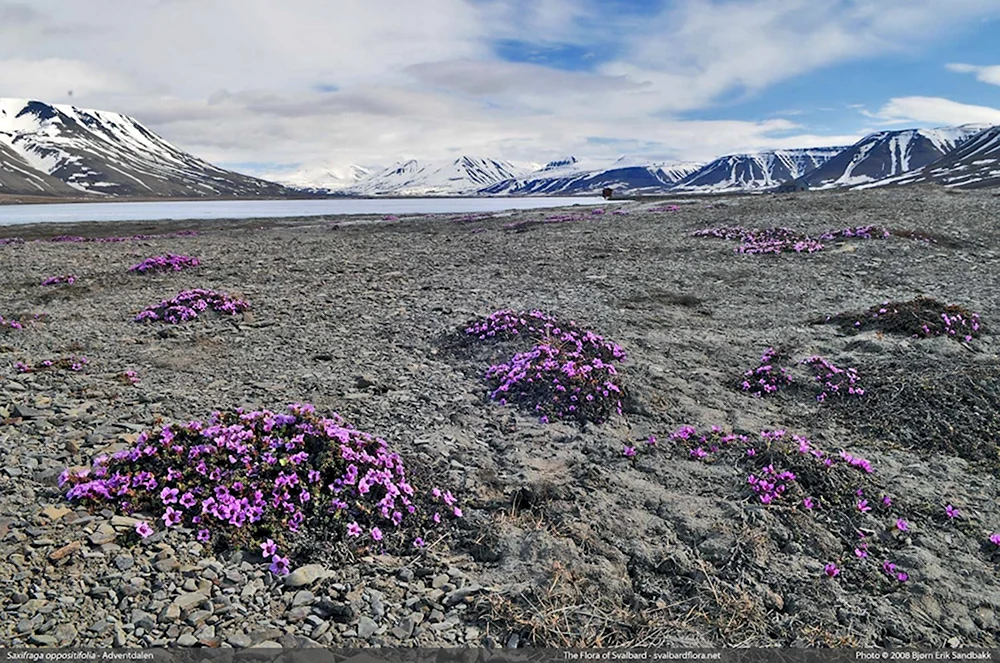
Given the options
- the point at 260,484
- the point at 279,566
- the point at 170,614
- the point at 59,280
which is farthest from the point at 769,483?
the point at 59,280

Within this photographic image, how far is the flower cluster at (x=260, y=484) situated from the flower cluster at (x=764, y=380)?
19.5 ft

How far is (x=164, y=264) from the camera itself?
2320 cm

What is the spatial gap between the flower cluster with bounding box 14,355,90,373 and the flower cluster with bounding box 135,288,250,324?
338cm

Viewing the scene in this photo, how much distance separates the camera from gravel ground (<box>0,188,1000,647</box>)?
5074 millimetres

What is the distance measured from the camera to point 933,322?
1222cm

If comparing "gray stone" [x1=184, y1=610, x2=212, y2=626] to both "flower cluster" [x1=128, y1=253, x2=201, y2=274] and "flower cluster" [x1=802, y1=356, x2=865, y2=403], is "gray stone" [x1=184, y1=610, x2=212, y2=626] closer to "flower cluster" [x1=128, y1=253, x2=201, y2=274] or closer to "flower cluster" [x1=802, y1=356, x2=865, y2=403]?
"flower cluster" [x1=802, y1=356, x2=865, y2=403]

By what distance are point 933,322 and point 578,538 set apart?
10112mm

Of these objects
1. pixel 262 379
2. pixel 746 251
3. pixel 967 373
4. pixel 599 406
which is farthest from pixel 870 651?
pixel 746 251

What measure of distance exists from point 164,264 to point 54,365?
535 inches

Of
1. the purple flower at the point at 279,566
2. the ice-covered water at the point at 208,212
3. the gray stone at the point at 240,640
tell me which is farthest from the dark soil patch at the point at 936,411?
the ice-covered water at the point at 208,212

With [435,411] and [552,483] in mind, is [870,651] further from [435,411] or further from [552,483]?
[435,411]

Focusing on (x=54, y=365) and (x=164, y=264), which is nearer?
(x=54, y=365)

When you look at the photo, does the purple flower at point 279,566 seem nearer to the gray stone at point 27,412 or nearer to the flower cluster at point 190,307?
the gray stone at point 27,412

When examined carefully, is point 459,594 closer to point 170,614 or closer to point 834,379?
point 170,614
